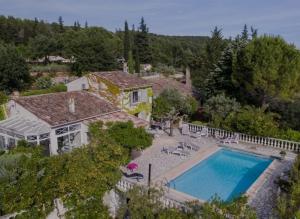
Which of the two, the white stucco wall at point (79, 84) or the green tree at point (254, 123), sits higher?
the white stucco wall at point (79, 84)

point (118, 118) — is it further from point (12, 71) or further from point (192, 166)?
point (12, 71)

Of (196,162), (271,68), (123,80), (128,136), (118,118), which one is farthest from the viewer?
(123,80)

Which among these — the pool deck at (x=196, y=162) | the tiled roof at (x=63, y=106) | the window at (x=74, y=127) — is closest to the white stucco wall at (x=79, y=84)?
the tiled roof at (x=63, y=106)

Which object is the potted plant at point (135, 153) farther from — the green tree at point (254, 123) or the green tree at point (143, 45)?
A: the green tree at point (143, 45)

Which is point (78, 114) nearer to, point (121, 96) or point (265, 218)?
point (121, 96)

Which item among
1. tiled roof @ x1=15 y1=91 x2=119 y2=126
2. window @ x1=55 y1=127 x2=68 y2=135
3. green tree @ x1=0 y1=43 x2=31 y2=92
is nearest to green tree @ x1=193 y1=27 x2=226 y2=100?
tiled roof @ x1=15 y1=91 x2=119 y2=126

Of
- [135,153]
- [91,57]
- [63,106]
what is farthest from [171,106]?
[91,57]
